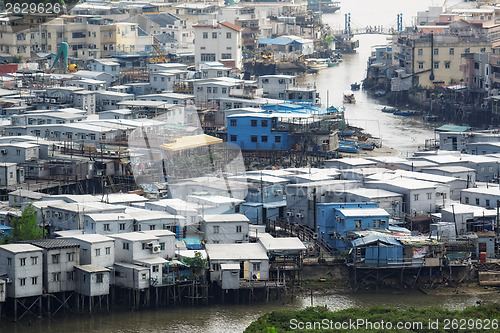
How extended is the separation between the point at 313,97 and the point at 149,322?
16344mm

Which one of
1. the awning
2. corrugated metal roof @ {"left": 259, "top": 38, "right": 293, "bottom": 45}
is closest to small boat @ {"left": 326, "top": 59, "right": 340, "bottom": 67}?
corrugated metal roof @ {"left": 259, "top": 38, "right": 293, "bottom": 45}

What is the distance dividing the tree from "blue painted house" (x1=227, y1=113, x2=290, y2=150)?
9735 mm

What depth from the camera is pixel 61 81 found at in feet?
118

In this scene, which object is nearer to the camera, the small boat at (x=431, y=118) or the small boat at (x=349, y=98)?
the small boat at (x=431, y=118)

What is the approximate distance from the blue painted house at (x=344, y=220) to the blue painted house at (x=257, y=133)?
24.8ft

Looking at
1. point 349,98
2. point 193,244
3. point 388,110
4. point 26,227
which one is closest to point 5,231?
point 26,227

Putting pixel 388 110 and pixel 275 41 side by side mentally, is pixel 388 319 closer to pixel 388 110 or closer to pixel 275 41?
pixel 388 110

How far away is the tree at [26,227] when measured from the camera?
20.1m

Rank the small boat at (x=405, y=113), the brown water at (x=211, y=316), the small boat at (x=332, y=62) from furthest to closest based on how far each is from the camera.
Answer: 1. the small boat at (x=332, y=62)
2. the small boat at (x=405, y=113)
3. the brown water at (x=211, y=316)

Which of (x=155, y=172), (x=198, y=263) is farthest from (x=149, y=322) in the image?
(x=155, y=172)

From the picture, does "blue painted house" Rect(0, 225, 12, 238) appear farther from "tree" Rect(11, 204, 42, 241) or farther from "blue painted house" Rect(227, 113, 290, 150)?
"blue painted house" Rect(227, 113, 290, 150)

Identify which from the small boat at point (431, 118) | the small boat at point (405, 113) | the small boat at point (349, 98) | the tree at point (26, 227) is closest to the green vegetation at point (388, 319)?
the tree at point (26, 227)

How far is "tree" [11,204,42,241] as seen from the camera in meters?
20.1

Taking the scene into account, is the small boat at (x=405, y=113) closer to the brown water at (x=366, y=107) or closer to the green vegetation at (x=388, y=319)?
the brown water at (x=366, y=107)
